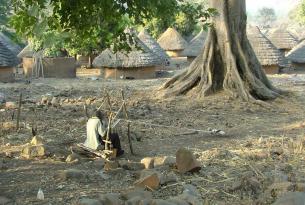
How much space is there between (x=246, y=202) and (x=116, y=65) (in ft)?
58.9

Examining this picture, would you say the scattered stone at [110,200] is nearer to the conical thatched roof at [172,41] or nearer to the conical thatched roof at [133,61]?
the conical thatched roof at [133,61]

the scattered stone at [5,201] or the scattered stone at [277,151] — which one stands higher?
the scattered stone at [277,151]

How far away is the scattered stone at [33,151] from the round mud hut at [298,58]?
21055mm

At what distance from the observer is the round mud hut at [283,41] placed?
32.0m

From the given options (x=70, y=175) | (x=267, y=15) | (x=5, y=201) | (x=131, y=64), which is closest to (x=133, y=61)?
(x=131, y=64)

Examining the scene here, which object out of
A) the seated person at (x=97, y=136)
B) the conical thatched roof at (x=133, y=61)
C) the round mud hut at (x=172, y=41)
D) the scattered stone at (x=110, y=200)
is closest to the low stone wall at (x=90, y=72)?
the conical thatched roof at (x=133, y=61)

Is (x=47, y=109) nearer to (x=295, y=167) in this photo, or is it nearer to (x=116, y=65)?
(x=295, y=167)

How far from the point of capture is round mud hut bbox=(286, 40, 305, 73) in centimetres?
2639

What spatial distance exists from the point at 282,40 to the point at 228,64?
64.8 ft

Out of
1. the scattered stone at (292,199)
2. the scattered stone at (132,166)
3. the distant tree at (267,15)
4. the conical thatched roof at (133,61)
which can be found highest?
the distant tree at (267,15)

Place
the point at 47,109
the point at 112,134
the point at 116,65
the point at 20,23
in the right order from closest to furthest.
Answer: the point at 20,23 → the point at 112,134 → the point at 47,109 → the point at 116,65

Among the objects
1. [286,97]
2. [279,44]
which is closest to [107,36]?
[286,97]

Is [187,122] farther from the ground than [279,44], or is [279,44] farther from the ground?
[279,44]

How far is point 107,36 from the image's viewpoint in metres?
5.71
